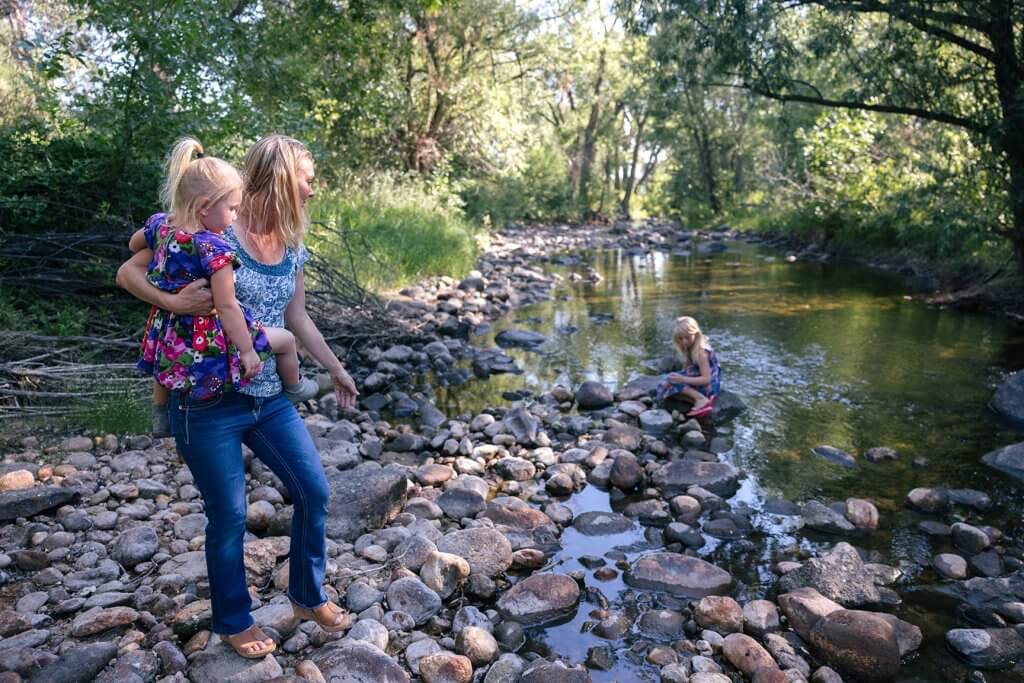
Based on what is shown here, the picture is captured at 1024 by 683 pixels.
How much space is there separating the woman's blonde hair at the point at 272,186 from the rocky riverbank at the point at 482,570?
1.72 meters

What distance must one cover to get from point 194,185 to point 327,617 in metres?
1.86

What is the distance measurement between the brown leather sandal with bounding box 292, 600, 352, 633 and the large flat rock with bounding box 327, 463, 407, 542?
1057 millimetres

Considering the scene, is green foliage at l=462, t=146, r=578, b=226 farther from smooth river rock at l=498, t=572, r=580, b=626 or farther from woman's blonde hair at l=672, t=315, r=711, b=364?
smooth river rock at l=498, t=572, r=580, b=626

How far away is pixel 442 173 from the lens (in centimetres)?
2098

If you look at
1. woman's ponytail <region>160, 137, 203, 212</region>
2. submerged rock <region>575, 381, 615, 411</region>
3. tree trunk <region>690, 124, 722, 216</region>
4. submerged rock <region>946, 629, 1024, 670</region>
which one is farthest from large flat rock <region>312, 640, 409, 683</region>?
tree trunk <region>690, 124, 722, 216</region>

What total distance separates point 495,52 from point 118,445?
18290mm

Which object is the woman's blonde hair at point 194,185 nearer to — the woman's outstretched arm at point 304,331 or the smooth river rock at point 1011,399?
the woman's outstretched arm at point 304,331

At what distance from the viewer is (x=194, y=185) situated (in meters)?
2.62

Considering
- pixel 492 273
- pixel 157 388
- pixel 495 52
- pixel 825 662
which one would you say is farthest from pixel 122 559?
pixel 495 52

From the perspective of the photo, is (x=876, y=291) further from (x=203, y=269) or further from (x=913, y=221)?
(x=203, y=269)


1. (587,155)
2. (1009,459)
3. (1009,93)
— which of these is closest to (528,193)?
(587,155)

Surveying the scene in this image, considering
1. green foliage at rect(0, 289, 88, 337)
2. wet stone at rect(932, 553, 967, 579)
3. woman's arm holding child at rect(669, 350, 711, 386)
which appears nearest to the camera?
wet stone at rect(932, 553, 967, 579)

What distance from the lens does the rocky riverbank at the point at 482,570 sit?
10.7 feet

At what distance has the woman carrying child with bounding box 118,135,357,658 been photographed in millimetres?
2709
